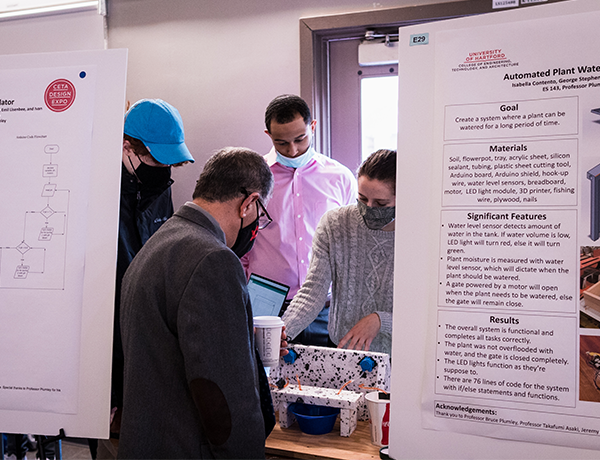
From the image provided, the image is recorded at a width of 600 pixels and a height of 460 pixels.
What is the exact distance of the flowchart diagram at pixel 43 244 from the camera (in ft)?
4.60

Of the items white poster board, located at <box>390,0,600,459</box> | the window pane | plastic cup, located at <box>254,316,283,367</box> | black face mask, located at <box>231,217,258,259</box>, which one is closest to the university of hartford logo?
white poster board, located at <box>390,0,600,459</box>

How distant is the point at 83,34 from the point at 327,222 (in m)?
2.10

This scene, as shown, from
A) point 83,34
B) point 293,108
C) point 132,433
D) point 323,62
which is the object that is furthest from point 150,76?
point 132,433

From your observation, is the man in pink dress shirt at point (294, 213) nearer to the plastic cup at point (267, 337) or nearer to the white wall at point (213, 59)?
the white wall at point (213, 59)

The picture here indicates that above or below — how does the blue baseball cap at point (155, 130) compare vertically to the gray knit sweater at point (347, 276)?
above

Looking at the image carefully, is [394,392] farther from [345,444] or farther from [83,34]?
[83,34]

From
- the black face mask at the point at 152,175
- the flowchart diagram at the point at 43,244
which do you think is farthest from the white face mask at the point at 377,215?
the flowchart diagram at the point at 43,244

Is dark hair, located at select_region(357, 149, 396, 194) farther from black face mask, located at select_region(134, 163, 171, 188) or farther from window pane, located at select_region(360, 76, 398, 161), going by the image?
window pane, located at select_region(360, 76, 398, 161)

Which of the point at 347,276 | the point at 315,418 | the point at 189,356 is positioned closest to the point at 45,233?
the point at 189,356

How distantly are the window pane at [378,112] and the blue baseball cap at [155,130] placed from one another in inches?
47.0

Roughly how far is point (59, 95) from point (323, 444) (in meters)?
1.18

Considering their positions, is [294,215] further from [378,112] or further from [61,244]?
[61,244]

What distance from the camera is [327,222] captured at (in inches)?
77.3

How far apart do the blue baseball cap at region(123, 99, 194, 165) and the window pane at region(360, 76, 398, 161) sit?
3.91 ft
